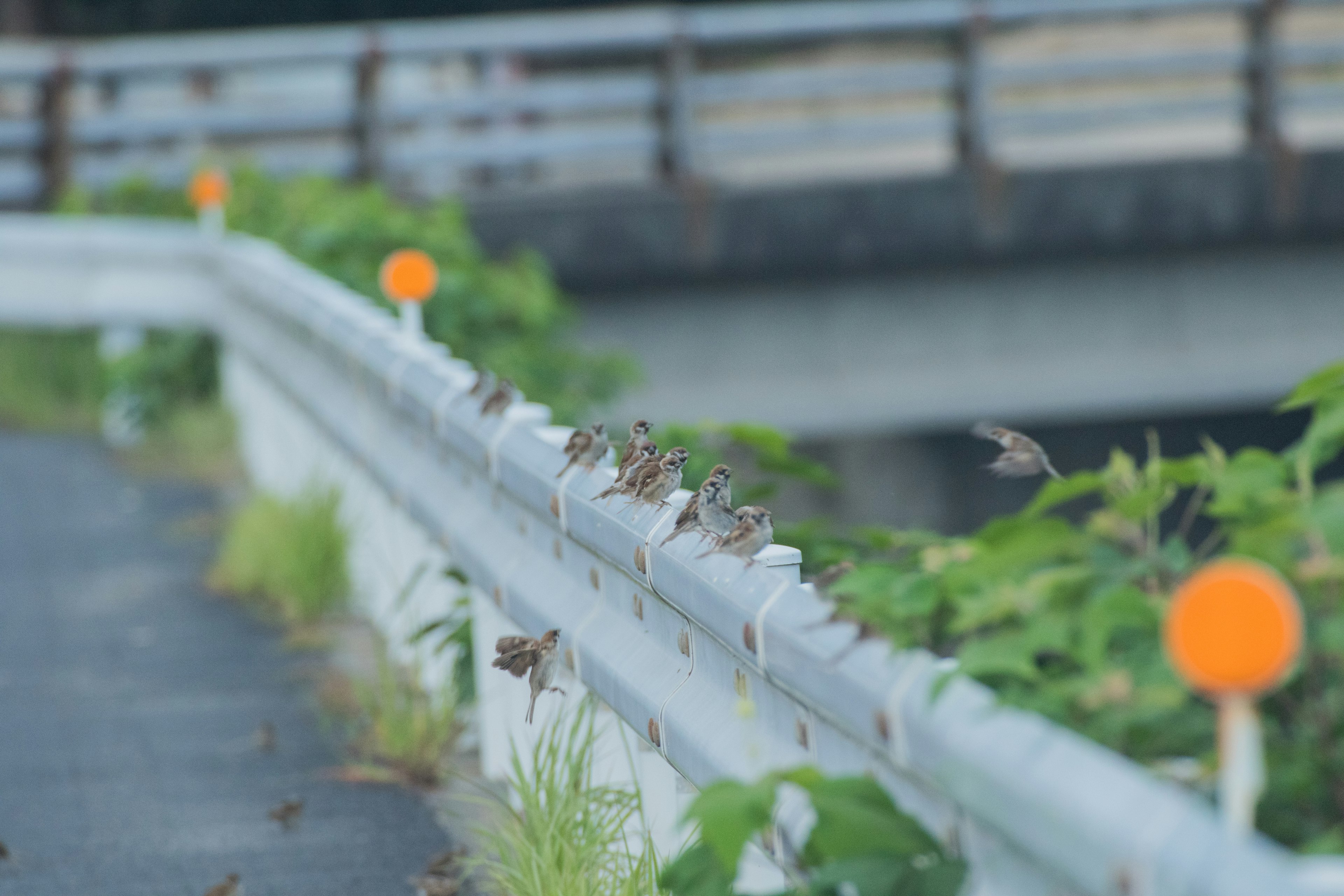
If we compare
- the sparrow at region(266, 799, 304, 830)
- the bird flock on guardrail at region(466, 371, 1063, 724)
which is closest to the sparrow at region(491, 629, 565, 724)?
the bird flock on guardrail at region(466, 371, 1063, 724)

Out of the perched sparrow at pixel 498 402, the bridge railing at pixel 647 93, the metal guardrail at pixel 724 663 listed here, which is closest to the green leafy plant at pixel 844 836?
the metal guardrail at pixel 724 663

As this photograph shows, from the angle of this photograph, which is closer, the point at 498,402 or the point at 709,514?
the point at 709,514

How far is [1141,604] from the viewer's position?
2.58 m

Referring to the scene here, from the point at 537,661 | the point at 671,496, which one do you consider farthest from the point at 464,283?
the point at 671,496

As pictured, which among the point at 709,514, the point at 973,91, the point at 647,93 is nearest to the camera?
the point at 709,514

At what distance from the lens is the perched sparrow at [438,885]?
4461 mm

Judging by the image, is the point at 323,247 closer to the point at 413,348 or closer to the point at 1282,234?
the point at 413,348

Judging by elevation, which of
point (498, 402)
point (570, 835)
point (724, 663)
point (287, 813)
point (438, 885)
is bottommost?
point (287, 813)

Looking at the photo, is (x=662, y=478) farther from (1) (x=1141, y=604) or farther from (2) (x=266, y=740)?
(2) (x=266, y=740)

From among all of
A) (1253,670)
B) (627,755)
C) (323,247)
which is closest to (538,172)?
(323,247)

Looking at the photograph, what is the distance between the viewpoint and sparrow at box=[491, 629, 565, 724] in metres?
4.43

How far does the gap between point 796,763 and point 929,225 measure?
12.0m

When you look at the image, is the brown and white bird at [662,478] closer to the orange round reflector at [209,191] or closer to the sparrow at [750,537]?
the sparrow at [750,537]

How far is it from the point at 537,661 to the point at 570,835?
504mm
